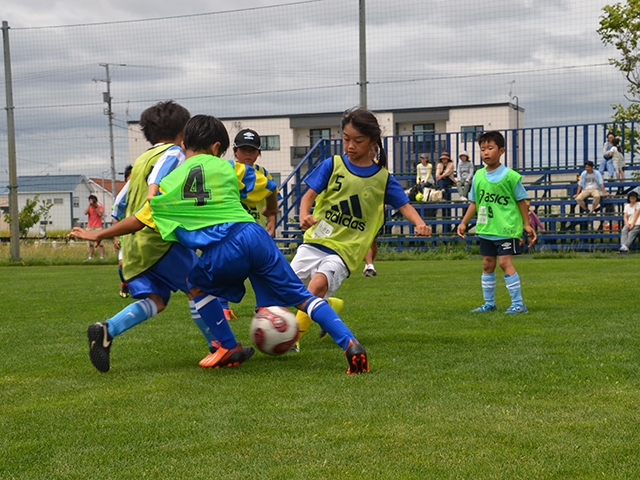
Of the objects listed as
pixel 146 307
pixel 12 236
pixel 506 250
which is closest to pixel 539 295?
pixel 506 250

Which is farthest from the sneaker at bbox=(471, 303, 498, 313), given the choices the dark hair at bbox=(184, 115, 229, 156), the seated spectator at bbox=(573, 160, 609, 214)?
the seated spectator at bbox=(573, 160, 609, 214)

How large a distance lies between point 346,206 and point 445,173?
16.4 m

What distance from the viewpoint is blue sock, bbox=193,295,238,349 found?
206 inches

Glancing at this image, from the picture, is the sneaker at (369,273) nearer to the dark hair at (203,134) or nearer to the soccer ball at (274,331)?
the soccer ball at (274,331)

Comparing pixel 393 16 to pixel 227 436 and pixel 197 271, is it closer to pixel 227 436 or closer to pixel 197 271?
pixel 197 271

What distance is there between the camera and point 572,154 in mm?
22484

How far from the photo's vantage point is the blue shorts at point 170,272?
5.39 meters

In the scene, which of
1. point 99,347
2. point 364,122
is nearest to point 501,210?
point 364,122

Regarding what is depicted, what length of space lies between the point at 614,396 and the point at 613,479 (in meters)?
1.33

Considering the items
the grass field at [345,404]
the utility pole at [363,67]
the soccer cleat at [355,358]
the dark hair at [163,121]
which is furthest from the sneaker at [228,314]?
the utility pole at [363,67]

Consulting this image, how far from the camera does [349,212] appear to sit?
605cm

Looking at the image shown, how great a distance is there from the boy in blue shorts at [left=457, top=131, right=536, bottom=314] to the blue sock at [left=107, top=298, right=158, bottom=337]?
386 centimetres

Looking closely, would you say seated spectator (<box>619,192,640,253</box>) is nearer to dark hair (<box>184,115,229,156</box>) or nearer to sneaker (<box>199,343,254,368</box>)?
sneaker (<box>199,343,254,368</box>)

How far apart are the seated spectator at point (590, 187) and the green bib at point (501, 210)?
12998 millimetres
